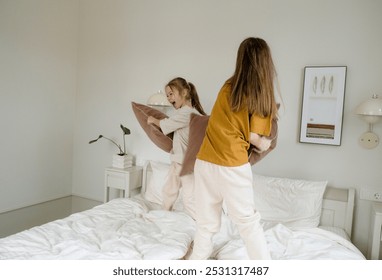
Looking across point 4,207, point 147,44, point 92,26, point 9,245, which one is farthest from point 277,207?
point 92,26

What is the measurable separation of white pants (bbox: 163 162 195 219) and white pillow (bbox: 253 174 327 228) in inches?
19.1

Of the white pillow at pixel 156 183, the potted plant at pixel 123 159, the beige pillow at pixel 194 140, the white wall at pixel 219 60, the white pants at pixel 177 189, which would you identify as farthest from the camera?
the potted plant at pixel 123 159

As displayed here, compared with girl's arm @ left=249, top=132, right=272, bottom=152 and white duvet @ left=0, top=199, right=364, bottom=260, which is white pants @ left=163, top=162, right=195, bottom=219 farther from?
girl's arm @ left=249, top=132, right=272, bottom=152

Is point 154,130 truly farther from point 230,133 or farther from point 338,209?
point 338,209

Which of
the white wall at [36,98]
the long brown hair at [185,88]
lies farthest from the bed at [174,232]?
the white wall at [36,98]

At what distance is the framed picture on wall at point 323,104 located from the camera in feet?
7.14

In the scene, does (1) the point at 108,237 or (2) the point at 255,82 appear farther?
(1) the point at 108,237

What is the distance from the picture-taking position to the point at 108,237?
175 centimetres

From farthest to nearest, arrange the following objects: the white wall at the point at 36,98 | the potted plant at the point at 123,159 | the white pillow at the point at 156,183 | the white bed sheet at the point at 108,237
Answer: the potted plant at the point at 123,159
the white wall at the point at 36,98
the white pillow at the point at 156,183
the white bed sheet at the point at 108,237

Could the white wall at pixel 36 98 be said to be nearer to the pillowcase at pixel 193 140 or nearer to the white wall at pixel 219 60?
the white wall at pixel 219 60

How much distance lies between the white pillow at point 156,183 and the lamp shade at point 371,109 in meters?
1.45

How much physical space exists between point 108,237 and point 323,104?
1646 millimetres

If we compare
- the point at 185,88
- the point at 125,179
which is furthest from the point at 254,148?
the point at 125,179

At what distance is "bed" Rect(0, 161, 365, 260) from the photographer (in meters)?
1.56
